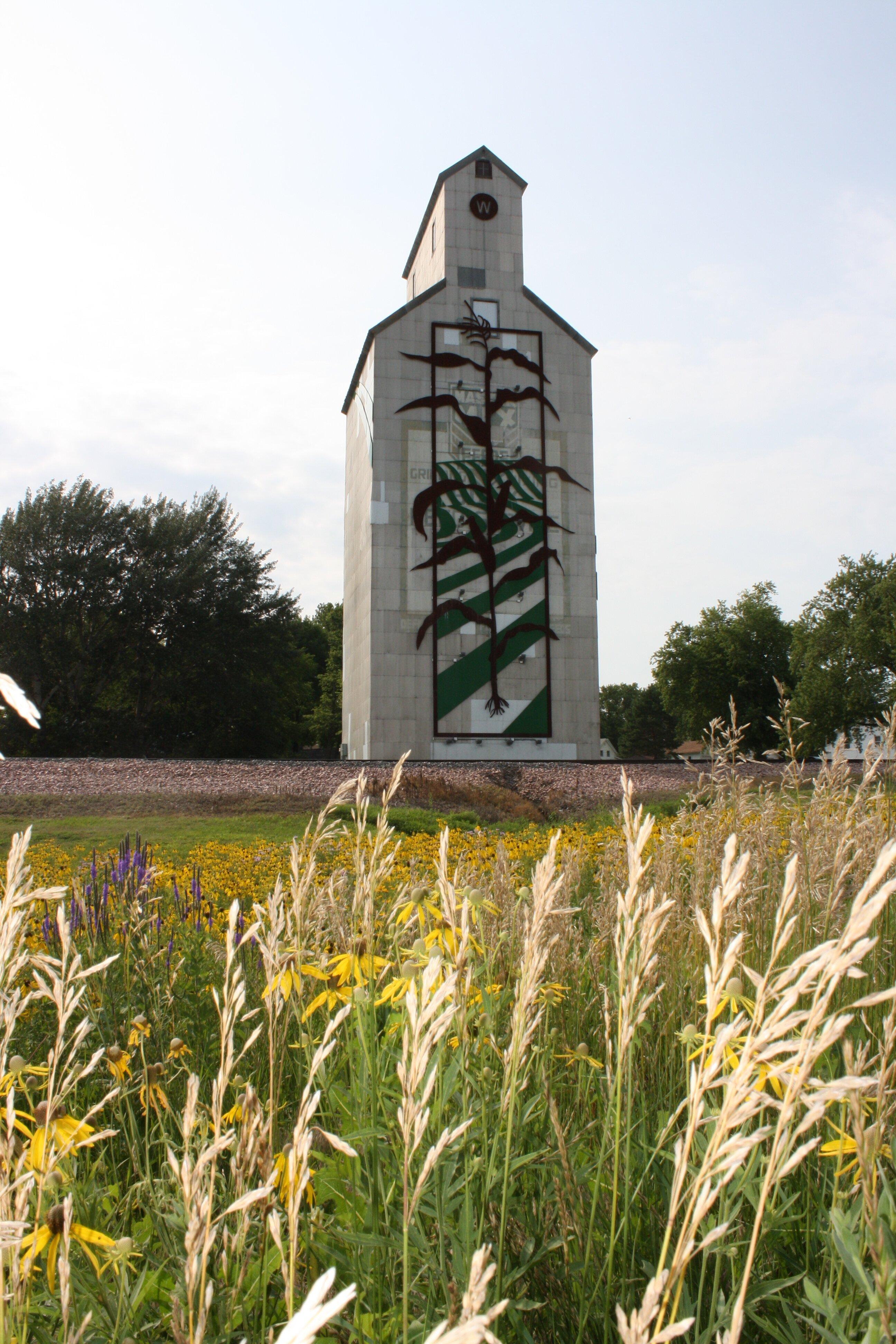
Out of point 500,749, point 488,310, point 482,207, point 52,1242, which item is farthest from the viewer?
→ point 482,207

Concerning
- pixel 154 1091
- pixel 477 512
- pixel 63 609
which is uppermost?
pixel 477 512

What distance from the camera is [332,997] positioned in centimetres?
162

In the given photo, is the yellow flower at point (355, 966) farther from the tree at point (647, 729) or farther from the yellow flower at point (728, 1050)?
the tree at point (647, 729)

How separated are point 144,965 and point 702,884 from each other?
156 centimetres

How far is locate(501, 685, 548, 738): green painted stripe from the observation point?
66.4ft

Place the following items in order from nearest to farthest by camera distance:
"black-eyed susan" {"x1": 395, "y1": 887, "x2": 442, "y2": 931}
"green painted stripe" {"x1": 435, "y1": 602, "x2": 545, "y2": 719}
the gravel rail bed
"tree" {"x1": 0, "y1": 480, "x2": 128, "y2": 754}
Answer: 1. "black-eyed susan" {"x1": 395, "y1": 887, "x2": 442, "y2": 931}
2. the gravel rail bed
3. "green painted stripe" {"x1": 435, "y1": 602, "x2": 545, "y2": 719}
4. "tree" {"x1": 0, "y1": 480, "x2": 128, "y2": 754}

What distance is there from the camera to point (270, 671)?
30219 millimetres

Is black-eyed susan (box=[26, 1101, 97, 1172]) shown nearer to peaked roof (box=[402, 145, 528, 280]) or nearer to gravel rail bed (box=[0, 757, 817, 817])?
gravel rail bed (box=[0, 757, 817, 817])

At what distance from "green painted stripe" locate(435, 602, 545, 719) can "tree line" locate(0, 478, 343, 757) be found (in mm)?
11311

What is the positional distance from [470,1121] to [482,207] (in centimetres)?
2392

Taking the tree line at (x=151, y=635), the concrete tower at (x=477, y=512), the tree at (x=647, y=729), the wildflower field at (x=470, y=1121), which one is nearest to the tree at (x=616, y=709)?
the tree at (x=647, y=729)

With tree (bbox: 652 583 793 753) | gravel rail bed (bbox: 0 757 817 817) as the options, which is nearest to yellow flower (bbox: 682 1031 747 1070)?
gravel rail bed (bbox: 0 757 817 817)

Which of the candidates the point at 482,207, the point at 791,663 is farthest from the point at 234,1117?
the point at 791,663

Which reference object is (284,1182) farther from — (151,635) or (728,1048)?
(151,635)
